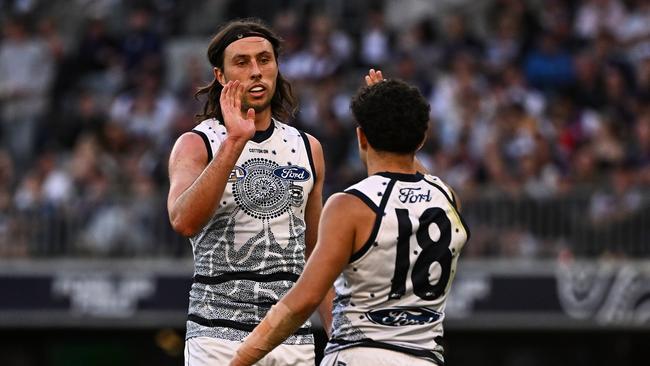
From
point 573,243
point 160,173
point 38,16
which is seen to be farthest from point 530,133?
point 38,16

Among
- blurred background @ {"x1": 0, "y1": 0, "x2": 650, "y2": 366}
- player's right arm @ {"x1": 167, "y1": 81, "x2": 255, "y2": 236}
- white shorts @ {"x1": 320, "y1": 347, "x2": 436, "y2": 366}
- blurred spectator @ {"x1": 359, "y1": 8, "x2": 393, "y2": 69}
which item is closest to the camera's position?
white shorts @ {"x1": 320, "y1": 347, "x2": 436, "y2": 366}

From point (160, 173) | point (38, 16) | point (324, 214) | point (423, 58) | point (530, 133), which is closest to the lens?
point (324, 214)

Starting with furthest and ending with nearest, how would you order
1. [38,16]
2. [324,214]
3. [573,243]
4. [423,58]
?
[38,16], [423,58], [573,243], [324,214]

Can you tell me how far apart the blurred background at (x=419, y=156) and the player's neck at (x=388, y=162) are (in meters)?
7.60

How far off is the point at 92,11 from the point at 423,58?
18.7 ft

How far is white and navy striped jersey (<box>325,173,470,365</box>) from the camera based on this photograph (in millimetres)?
5336

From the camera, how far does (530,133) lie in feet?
45.6

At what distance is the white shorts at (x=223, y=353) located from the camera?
607 centimetres

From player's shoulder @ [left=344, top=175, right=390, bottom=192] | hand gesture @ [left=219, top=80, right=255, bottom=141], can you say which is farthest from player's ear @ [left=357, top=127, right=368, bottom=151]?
hand gesture @ [left=219, top=80, right=255, bottom=141]

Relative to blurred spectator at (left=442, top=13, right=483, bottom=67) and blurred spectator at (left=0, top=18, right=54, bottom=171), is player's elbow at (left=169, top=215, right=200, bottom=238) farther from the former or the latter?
blurred spectator at (left=0, top=18, right=54, bottom=171)

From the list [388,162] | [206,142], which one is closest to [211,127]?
[206,142]

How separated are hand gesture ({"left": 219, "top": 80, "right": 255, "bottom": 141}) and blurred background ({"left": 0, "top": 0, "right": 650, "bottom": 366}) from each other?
23.6 ft

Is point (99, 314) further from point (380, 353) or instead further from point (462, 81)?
point (380, 353)

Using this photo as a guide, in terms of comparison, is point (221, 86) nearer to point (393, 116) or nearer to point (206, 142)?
point (206, 142)
